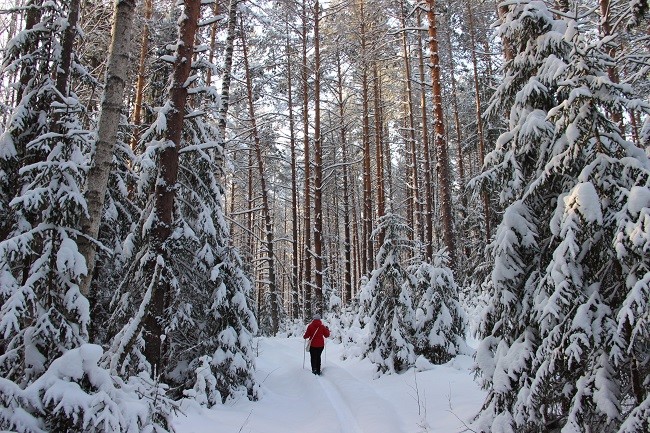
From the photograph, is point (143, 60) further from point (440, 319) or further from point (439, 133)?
point (440, 319)

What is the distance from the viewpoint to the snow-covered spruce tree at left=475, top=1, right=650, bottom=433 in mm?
3807

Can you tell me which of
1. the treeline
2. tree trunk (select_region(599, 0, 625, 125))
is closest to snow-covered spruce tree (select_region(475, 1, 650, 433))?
the treeline

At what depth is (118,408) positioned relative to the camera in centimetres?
316

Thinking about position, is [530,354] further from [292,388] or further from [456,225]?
[456,225]

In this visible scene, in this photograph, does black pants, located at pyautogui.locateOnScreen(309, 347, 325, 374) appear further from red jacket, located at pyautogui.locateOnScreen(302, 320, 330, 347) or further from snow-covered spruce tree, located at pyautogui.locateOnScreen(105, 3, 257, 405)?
snow-covered spruce tree, located at pyautogui.locateOnScreen(105, 3, 257, 405)

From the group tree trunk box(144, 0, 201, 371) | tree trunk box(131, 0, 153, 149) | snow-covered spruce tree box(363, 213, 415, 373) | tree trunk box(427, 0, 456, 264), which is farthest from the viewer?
tree trunk box(131, 0, 153, 149)

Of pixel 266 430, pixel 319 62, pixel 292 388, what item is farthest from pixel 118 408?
pixel 319 62

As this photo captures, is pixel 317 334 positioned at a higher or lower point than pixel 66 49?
lower

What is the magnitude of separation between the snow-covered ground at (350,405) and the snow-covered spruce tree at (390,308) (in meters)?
0.43

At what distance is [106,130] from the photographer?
455 centimetres

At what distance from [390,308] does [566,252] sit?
23.5 ft

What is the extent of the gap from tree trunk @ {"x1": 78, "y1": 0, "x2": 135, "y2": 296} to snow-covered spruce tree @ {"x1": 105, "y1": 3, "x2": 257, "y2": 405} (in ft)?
6.26

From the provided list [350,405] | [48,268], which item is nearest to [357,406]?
[350,405]

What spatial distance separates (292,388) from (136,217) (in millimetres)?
5347
